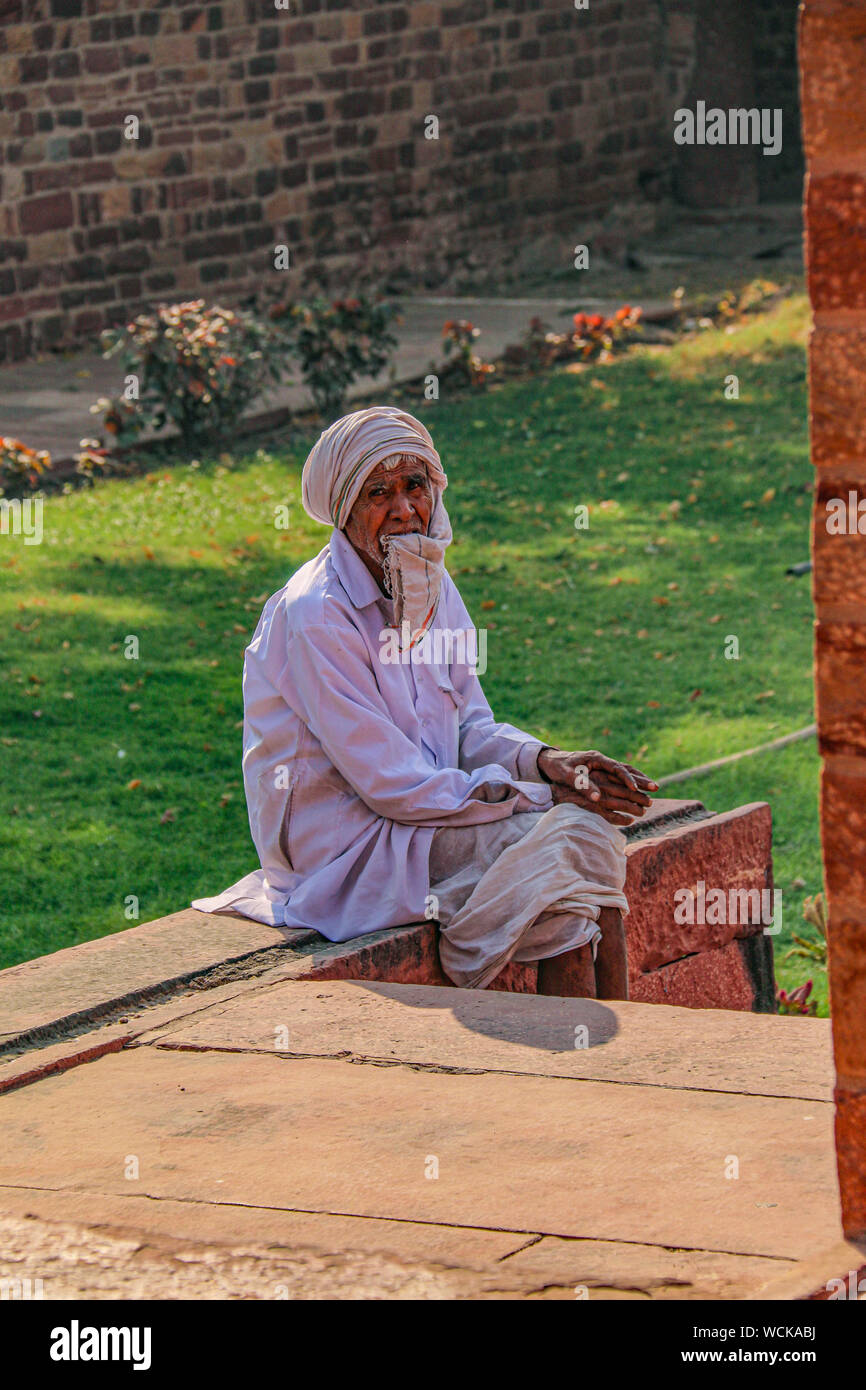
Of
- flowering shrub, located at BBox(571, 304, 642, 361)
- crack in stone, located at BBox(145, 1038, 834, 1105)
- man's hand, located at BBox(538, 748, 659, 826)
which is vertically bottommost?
crack in stone, located at BBox(145, 1038, 834, 1105)

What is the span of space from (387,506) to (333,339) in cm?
795

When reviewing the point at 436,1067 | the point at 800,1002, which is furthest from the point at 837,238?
the point at 800,1002

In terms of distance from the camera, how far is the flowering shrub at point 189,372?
36.3 feet

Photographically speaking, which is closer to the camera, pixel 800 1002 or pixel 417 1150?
pixel 417 1150

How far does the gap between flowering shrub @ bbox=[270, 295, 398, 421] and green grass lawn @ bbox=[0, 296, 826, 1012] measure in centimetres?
63

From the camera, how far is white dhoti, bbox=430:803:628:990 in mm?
4062

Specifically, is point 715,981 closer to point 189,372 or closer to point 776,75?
point 189,372

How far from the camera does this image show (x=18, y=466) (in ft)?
32.8

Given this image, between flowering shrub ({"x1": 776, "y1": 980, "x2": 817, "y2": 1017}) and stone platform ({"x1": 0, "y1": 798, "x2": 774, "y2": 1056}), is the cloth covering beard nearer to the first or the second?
stone platform ({"x1": 0, "y1": 798, "x2": 774, "y2": 1056})

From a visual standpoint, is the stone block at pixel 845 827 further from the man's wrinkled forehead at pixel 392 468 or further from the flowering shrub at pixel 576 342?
the flowering shrub at pixel 576 342

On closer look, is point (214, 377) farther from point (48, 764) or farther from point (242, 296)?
point (48, 764)

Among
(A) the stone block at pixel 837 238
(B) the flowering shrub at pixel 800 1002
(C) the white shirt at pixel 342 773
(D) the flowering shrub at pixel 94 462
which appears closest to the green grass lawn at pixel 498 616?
(D) the flowering shrub at pixel 94 462

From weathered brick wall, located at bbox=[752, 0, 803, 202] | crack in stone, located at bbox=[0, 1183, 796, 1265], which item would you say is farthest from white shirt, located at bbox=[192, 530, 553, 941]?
weathered brick wall, located at bbox=[752, 0, 803, 202]
